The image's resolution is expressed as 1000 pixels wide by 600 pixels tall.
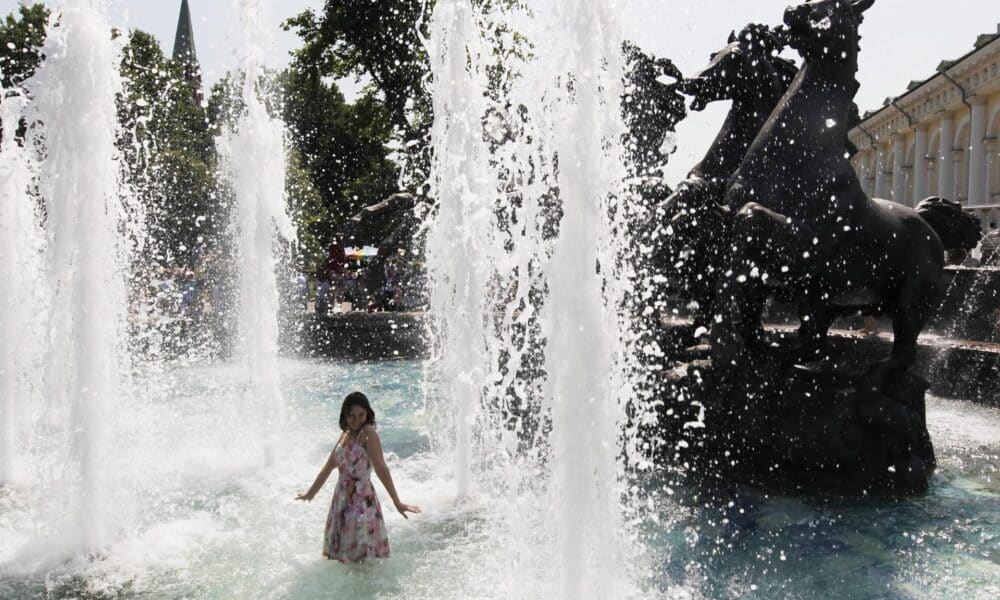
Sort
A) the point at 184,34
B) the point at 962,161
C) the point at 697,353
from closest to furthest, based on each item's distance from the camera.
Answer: the point at 697,353, the point at 962,161, the point at 184,34

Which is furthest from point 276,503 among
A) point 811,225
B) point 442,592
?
point 811,225

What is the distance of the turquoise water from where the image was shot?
3.93 metres

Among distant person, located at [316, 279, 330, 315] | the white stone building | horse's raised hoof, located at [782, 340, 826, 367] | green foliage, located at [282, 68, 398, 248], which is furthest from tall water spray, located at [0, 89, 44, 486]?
green foliage, located at [282, 68, 398, 248]

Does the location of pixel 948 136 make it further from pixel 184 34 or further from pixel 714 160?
pixel 184 34

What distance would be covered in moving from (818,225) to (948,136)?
30.4 metres

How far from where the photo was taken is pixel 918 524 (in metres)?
4.89

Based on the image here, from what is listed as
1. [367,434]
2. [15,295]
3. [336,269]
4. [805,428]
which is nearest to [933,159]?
[336,269]

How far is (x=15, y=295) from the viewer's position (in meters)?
6.59

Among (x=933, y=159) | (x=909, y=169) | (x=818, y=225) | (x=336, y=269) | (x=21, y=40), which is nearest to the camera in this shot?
(x=818, y=225)

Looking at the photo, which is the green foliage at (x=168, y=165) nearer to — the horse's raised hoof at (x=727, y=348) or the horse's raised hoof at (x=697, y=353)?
the horse's raised hoof at (x=697, y=353)

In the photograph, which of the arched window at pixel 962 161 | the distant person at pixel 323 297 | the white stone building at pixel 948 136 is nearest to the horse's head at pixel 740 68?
the distant person at pixel 323 297

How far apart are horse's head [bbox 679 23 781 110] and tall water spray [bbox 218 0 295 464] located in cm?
419

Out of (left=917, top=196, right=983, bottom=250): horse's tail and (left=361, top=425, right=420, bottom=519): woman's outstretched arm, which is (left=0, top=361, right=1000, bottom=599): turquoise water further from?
(left=917, top=196, right=983, bottom=250): horse's tail

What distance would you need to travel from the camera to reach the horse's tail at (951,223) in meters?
6.63
